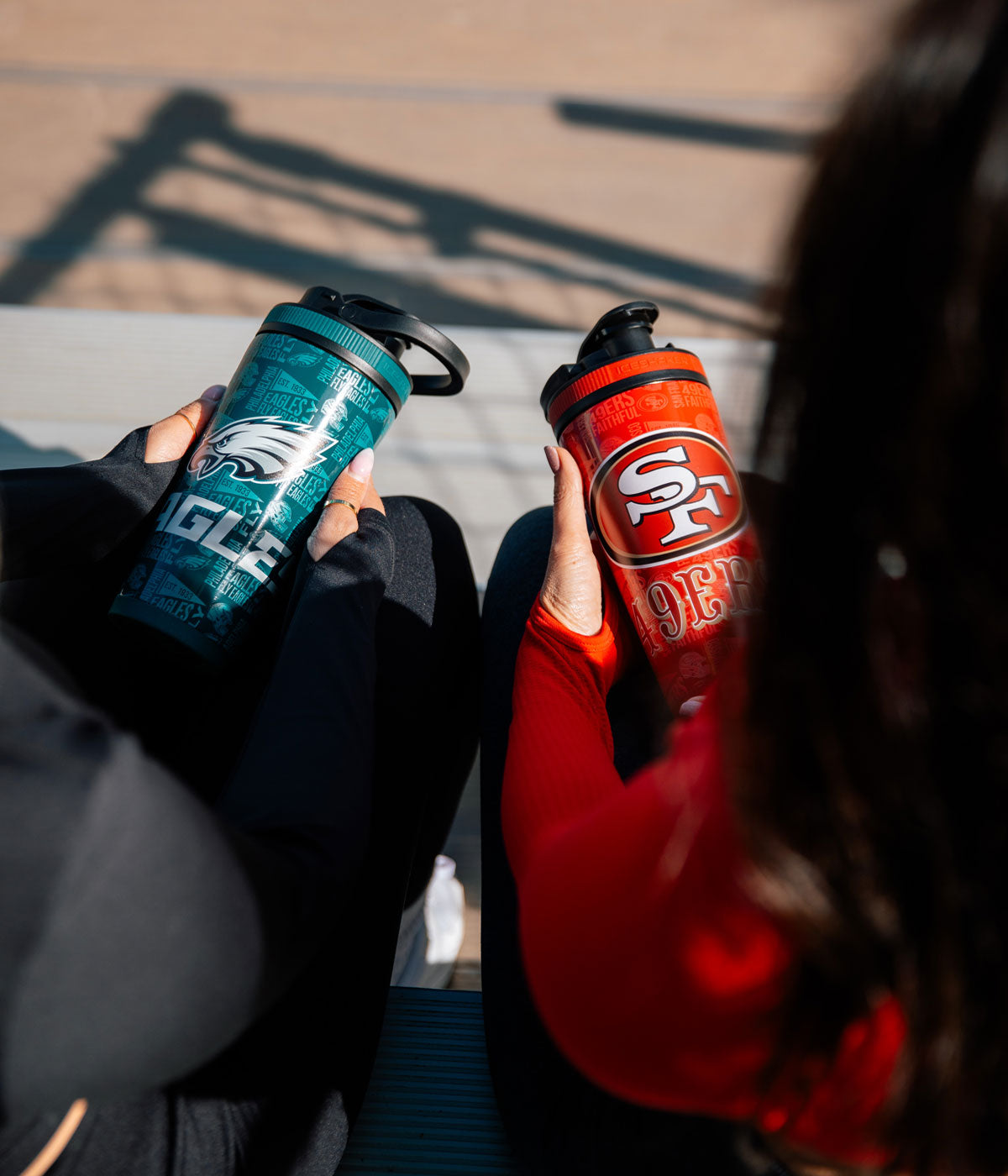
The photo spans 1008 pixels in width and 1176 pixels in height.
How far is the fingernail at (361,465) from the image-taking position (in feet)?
2.72

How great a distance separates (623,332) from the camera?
0.79 m

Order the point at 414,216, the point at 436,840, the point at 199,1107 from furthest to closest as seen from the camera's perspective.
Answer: the point at 414,216, the point at 436,840, the point at 199,1107

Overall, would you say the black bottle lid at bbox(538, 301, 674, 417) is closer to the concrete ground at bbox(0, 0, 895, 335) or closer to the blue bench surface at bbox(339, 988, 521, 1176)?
the blue bench surface at bbox(339, 988, 521, 1176)

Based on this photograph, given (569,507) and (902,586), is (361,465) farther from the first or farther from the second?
(902,586)

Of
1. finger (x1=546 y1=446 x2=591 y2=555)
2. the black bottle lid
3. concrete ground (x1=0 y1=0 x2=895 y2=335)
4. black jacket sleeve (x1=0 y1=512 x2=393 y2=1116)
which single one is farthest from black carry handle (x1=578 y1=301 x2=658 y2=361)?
concrete ground (x1=0 y1=0 x2=895 y2=335)

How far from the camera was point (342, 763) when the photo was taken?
0.61 m

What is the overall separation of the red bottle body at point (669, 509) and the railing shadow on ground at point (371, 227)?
146 centimetres

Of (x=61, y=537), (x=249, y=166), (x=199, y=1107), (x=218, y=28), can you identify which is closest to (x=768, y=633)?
(x=199, y=1107)

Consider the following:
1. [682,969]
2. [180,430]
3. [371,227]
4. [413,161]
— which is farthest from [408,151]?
[682,969]

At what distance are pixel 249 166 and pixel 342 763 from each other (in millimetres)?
2638

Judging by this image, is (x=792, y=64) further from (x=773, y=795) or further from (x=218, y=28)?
(x=773, y=795)

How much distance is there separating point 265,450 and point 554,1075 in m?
0.58

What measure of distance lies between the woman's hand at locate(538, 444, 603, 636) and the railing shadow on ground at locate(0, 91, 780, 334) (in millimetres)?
1464

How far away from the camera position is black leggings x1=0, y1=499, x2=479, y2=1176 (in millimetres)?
397
